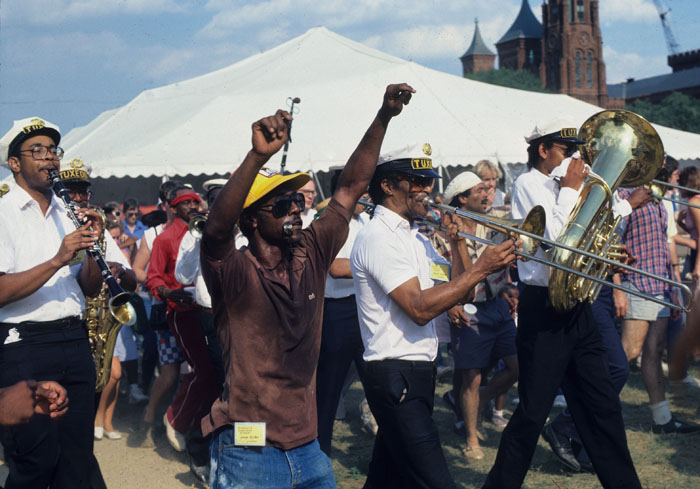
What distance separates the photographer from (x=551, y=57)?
386 ft

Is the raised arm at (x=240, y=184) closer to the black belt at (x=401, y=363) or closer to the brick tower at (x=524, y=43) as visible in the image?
the black belt at (x=401, y=363)

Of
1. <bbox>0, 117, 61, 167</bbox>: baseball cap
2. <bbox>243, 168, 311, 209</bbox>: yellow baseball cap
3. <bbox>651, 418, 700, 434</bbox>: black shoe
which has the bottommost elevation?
<bbox>651, 418, 700, 434</bbox>: black shoe

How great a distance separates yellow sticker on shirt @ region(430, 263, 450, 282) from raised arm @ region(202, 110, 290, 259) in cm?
147

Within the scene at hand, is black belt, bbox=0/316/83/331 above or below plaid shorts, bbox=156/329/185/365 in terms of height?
above

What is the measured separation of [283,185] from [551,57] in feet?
399

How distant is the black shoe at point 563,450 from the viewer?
5656 mm

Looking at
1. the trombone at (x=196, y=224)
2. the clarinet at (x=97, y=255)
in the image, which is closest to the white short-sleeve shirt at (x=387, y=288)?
the clarinet at (x=97, y=255)

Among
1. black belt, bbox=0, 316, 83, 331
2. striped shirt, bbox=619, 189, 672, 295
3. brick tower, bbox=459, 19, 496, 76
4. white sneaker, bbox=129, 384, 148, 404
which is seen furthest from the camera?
brick tower, bbox=459, 19, 496, 76

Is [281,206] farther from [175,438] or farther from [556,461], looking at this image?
[175,438]

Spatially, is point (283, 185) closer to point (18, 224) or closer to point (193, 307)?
point (18, 224)

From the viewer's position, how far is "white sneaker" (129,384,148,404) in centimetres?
851

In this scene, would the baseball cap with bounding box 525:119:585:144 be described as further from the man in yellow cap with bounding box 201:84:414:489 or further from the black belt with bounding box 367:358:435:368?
the man in yellow cap with bounding box 201:84:414:489

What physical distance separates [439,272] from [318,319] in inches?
42.1

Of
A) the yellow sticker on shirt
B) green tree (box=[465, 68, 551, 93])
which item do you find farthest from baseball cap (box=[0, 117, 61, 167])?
green tree (box=[465, 68, 551, 93])
